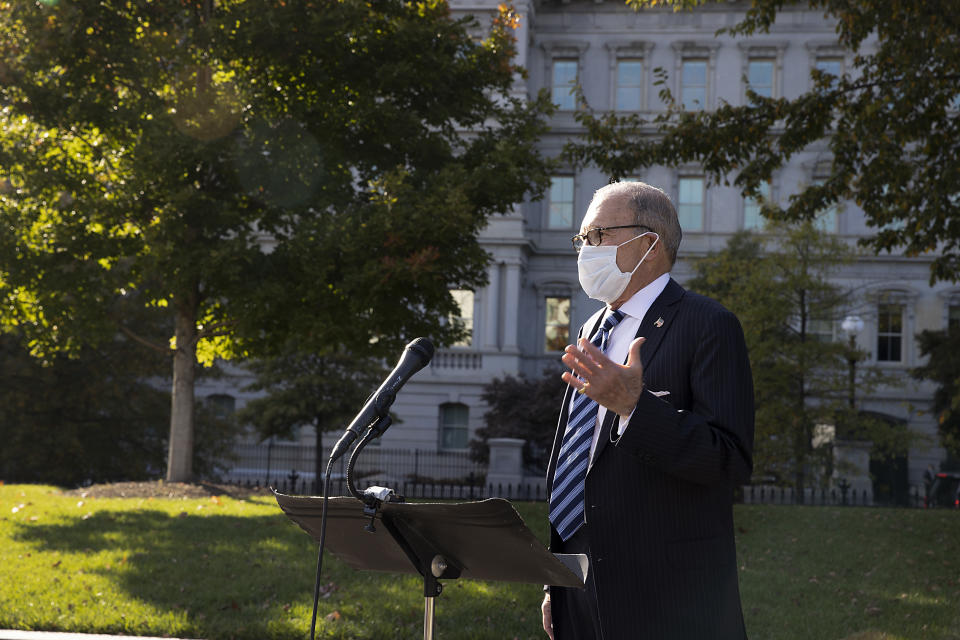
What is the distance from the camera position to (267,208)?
15.5 meters

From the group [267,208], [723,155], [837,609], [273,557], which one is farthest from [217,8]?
[837,609]

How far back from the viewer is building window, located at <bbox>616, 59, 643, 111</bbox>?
3788cm

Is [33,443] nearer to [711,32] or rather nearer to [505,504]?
[505,504]

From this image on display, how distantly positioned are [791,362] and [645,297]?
1993 centimetres

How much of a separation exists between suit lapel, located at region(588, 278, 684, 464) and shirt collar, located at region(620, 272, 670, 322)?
0.02 m

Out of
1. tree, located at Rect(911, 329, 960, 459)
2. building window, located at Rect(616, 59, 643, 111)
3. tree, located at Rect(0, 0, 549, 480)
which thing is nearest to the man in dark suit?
tree, located at Rect(0, 0, 549, 480)

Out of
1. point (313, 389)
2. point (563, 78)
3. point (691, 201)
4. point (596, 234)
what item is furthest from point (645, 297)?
point (563, 78)

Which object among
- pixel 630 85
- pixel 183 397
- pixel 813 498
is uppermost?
pixel 630 85

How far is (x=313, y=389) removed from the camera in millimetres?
27438

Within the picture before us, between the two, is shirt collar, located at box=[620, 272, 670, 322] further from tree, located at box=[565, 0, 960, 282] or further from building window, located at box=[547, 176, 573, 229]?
building window, located at box=[547, 176, 573, 229]

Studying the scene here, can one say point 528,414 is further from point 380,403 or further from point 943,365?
point 380,403

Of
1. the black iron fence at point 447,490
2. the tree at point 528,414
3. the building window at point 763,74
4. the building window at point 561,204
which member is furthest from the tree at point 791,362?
the building window at point 763,74

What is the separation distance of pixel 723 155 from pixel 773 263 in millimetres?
10132

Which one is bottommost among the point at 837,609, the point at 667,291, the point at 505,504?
the point at 837,609
